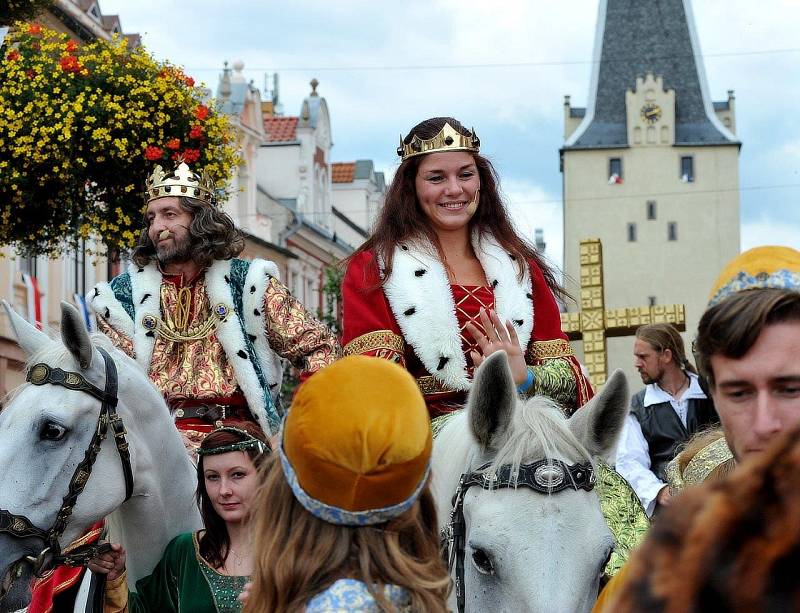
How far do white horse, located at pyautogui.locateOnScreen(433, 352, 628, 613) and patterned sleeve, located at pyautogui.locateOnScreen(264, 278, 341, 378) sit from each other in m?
2.04

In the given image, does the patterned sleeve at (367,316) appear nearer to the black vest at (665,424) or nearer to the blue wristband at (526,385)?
the blue wristband at (526,385)

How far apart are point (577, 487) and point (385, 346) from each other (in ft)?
4.16

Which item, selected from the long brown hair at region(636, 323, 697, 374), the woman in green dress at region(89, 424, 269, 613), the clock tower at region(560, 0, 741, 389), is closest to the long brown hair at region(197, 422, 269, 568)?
the woman in green dress at region(89, 424, 269, 613)

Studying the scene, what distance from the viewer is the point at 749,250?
2498 mm

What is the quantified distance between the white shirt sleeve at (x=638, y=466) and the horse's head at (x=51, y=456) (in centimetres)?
352

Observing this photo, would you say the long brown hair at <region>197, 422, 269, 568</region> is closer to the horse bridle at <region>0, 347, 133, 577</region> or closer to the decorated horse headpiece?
the decorated horse headpiece

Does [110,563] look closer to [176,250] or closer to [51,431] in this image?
[51,431]

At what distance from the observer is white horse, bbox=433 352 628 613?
9.84ft

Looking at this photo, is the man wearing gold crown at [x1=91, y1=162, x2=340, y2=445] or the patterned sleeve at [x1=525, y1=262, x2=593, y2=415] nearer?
the patterned sleeve at [x1=525, y1=262, x2=593, y2=415]

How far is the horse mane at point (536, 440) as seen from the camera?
10.6 feet

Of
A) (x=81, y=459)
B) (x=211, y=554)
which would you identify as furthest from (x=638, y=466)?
(x=81, y=459)

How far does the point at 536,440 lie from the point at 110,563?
1.74 m

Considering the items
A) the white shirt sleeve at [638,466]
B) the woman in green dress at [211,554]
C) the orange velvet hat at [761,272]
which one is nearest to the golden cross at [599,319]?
the white shirt sleeve at [638,466]

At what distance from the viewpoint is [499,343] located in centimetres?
402
